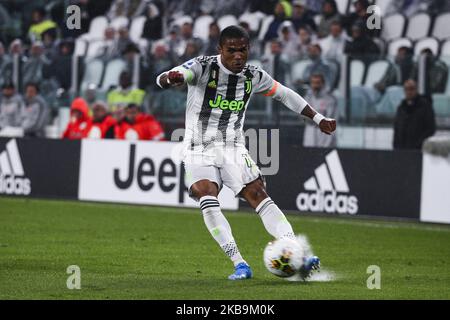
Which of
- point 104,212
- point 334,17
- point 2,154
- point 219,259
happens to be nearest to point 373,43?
point 334,17

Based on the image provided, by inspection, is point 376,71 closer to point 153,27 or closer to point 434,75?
point 434,75

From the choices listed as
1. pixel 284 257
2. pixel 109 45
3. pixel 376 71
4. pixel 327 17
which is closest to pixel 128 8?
pixel 109 45

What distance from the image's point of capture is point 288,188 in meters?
16.7

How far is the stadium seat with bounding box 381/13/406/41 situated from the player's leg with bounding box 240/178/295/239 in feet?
Result: 37.1

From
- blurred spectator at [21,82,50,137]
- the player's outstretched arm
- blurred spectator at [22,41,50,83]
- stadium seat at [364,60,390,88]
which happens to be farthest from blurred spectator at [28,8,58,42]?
the player's outstretched arm

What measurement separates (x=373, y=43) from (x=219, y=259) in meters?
8.48

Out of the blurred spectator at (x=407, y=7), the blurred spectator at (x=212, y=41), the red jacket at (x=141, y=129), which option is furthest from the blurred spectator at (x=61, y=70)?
the blurred spectator at (x=407, y=7)

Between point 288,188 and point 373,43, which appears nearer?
point 288,188

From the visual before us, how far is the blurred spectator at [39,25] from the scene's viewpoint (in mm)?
24594

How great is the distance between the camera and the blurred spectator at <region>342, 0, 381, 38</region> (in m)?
19.6

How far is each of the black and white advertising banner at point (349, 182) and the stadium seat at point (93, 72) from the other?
5118 mm

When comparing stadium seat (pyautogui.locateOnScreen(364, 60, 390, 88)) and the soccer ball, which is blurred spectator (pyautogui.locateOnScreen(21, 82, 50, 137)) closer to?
stadium seat (pyautogui.locateOnScreen(364, 60, 390, 88))

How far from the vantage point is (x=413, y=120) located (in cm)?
1661

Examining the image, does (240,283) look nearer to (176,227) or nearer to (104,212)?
(176,227)
